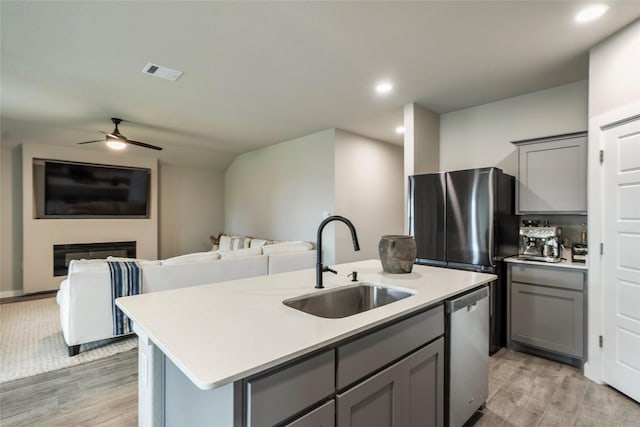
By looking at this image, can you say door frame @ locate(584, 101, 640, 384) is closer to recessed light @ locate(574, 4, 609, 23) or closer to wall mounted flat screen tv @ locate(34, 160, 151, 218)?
recessed light @ locate(574, 4, 609, 23)

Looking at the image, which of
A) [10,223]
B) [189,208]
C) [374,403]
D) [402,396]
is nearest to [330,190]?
[402,396]

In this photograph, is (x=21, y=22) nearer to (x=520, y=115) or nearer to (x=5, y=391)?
(x=5, y=391)

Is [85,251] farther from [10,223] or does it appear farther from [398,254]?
[398,254]

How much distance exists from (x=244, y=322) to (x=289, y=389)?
32 cm

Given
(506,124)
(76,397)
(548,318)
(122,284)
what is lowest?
(76,397)

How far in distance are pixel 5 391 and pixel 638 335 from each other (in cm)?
452

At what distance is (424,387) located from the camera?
1451 mm

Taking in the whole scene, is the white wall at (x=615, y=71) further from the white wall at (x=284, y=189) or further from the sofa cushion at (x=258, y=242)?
the sofa cushion at (x=258, y=242)

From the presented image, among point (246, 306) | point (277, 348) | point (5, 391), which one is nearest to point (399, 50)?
point (246, 306)

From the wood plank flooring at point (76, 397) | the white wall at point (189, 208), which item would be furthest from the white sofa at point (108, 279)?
the white wall at point (189, 208)

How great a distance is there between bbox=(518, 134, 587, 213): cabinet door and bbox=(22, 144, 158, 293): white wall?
623cm

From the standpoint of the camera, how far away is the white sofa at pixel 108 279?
2.78m

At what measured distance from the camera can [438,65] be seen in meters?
2.74

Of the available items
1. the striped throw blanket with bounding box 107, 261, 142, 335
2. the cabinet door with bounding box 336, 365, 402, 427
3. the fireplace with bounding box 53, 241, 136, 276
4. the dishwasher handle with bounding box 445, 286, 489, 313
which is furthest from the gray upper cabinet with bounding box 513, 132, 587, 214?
the fireplace with bounding box 53, 241, 136, 276
